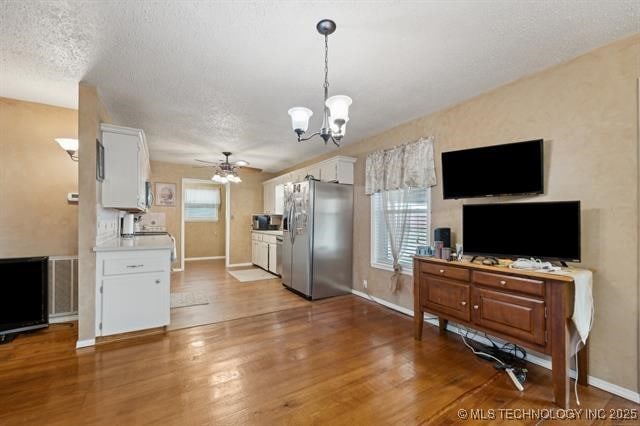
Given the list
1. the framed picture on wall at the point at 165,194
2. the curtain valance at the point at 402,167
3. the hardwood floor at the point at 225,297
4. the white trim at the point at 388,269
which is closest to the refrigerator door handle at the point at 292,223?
the hardwood floor at the point at 225,297

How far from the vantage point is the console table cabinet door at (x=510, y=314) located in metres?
1.97

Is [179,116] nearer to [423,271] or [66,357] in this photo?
[66,357]

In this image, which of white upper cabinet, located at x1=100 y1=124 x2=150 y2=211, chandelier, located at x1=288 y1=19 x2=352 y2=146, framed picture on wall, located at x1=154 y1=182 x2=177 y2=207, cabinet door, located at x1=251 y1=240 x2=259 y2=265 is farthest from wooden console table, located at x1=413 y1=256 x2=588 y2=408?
framed picture on wall, located at x1=154 y1=182 x2=177 y2=207

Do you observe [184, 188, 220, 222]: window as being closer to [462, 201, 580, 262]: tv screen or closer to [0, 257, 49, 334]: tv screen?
[0, 257, 49, 334]: tv screen

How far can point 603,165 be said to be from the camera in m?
2.06

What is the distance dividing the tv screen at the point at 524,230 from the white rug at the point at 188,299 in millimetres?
3698

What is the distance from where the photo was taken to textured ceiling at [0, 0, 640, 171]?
1.72m

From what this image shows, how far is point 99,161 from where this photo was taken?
2775 millimetres

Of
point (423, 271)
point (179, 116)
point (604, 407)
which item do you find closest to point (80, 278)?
point (179, 116)

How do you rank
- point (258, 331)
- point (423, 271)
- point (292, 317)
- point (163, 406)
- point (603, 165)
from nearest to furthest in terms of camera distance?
point (163, 406) < point (603, 165) < point (423, 271) < point (258, 331) < point (292, 317)

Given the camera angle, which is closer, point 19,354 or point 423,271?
point 19,354

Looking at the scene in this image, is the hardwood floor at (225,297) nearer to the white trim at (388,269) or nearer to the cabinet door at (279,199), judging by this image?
the white trim at (388,269)

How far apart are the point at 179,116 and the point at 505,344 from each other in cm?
463

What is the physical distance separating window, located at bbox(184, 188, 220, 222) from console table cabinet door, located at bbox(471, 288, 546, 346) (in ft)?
25.0
